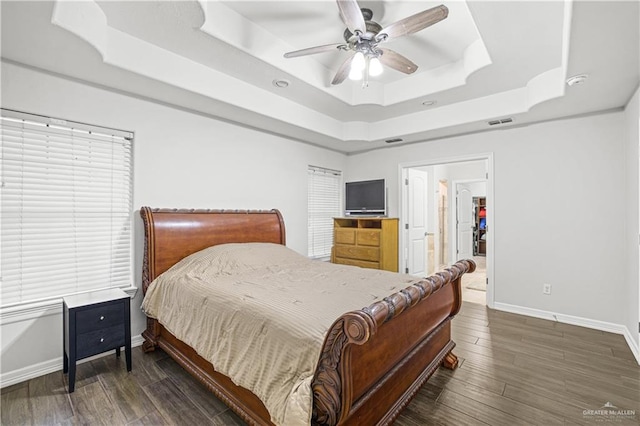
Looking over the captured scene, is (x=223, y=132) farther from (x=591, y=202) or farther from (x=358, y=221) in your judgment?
(x=591, y=202)

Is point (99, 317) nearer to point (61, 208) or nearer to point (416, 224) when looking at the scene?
point (61, 208)

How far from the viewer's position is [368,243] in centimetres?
→ 484

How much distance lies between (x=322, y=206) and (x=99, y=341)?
3530mm

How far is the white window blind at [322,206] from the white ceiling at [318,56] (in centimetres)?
120

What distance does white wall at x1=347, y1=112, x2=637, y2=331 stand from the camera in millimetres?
3328

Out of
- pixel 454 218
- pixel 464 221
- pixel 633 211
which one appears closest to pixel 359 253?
pixel 633 211

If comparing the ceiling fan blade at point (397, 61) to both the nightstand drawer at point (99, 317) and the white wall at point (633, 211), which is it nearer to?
the white wall at point (633, 211)

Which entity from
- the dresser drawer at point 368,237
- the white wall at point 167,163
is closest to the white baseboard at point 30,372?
the white wall at point 167,163

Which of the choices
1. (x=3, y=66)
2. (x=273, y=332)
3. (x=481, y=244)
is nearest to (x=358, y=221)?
(x=273, y=332)

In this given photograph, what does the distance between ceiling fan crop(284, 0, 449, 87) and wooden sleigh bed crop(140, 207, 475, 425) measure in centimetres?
166

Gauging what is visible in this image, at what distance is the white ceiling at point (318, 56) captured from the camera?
2.01 meters

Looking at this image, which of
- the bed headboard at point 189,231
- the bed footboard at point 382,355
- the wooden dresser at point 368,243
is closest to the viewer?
the bed footboard at point 382,355

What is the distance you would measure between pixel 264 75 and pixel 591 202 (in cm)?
386

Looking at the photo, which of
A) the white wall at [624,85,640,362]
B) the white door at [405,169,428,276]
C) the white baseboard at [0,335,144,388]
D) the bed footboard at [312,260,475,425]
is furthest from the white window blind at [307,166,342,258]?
the white wall at [624,85,640,362]
